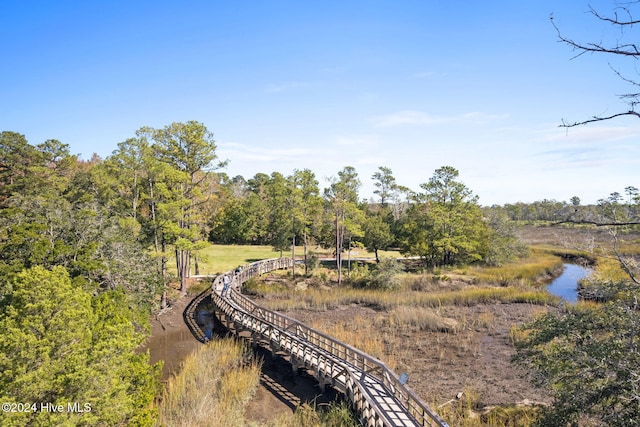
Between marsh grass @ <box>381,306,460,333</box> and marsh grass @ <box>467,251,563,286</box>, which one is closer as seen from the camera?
marsh grass @ <box>381,306,460,333</box>

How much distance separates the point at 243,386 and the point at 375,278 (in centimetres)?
2206

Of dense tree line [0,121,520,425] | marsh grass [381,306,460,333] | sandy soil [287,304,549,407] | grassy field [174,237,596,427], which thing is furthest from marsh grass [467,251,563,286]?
marsh grass [381,306,460,333]

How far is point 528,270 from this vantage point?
3706 centimetres

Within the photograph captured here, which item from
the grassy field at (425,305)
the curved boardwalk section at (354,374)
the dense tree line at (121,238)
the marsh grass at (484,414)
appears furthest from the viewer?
the grassy field at (425,305)

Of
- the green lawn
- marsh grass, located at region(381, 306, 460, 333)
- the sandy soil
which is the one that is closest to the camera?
the sandy soil

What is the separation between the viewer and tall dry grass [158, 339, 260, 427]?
10539 mm

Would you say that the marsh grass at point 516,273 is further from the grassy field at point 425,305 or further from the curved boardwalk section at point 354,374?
the curved boardwalk section at point 354,374

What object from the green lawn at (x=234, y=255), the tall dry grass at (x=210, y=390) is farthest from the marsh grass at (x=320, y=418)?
the green lawn at (x=234, y=255)

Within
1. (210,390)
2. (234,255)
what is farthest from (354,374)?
(234,255)

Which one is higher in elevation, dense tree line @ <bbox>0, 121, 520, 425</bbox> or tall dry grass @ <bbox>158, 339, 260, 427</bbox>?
dense tree line @ <bbox>0, 121, 520, 425</bbox>

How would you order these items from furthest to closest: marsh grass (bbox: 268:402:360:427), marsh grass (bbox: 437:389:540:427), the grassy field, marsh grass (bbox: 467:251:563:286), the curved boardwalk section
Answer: marsh grass (bbox: 467:251:563:286) → the grassy field → marsh grass (bbox: 437:389:540:427) → marsh grass (bbox: 268:402:360:427) → the curved boardwalk section

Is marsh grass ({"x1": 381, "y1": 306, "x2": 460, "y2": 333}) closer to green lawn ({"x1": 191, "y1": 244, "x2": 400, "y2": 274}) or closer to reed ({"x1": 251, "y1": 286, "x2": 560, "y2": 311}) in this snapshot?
reed ({"x1": 251, "y1": 286, "x2": 560, "y2": 311})

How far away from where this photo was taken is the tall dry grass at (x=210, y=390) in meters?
10.5

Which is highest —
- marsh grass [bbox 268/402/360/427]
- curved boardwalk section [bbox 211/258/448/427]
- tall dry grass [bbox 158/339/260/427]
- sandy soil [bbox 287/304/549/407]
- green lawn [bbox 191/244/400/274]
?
green lawn [bbox 191/244/400/274]
